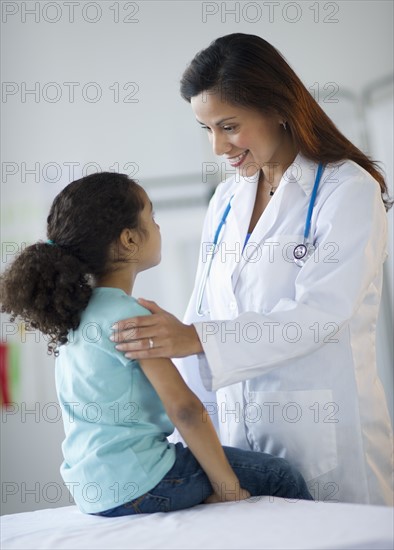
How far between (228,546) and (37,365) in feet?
6.08

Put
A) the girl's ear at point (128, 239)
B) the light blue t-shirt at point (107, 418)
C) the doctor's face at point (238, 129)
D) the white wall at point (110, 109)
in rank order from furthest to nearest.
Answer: the white wall at point (110, 109) < the doctor's face at point (238, 129) < the girl's ear at point (128, 239) < the light blue t-shirt at point (107, 418)

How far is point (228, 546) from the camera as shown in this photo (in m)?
1.13

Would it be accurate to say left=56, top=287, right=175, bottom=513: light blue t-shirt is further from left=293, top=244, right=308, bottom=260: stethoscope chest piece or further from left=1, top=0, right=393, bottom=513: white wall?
left=1, top=0, right=393, bottom=513: white wall

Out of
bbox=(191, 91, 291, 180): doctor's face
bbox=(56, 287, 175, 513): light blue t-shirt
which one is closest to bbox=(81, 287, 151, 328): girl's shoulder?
bbox=(56, 287, 175, 513): light blue t-shirt

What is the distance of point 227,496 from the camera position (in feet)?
4.62

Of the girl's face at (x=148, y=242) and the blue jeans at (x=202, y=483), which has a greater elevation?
the girl's face at (x=148, y=242)

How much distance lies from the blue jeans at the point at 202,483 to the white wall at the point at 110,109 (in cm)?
145

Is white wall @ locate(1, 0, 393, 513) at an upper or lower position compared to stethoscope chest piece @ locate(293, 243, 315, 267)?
upper

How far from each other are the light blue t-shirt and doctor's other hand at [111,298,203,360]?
0.09 ft

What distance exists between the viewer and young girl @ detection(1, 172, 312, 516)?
4.48 ft

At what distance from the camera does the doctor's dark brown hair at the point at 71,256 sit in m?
1.42

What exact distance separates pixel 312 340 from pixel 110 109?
1760mm

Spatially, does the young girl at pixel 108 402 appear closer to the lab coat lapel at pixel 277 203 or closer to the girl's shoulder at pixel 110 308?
the girl's shoulder at pixel 110 308

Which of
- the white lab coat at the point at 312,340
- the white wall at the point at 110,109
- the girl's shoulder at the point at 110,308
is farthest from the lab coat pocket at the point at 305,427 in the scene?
the white wall at the point at 110,109
